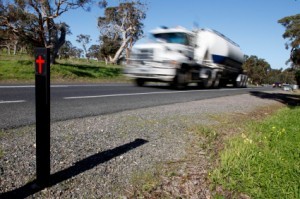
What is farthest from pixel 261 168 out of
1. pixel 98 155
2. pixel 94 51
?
pixel 94 51

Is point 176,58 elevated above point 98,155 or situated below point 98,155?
above

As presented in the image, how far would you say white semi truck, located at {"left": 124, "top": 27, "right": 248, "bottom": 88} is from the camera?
1352cm

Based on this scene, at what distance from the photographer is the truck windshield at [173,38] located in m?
14.4

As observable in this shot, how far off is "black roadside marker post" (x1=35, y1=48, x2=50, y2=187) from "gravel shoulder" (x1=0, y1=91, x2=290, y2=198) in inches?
7.0

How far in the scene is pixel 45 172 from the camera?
8.70 ft

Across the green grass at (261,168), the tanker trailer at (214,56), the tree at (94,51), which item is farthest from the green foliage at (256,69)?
the green grass at (261,168)

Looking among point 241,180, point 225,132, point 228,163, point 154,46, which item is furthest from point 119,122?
point 154,46

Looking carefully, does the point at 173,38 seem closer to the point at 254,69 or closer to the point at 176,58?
the point at 176,58

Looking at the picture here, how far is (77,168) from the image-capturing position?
122 inches

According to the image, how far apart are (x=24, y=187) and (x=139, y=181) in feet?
3.66

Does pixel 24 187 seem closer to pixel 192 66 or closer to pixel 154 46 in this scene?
pixel 154 46

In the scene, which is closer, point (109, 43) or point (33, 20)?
point (33, 20)

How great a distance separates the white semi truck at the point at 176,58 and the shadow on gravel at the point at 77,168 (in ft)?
31.0

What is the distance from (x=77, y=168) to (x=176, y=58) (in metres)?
11.1
